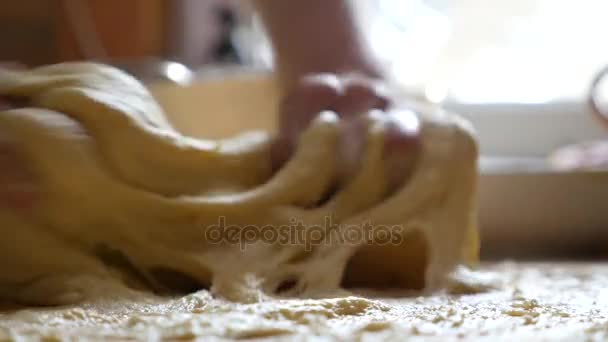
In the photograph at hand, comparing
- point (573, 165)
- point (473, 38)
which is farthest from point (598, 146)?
point (473, 38)

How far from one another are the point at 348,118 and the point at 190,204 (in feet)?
0.39

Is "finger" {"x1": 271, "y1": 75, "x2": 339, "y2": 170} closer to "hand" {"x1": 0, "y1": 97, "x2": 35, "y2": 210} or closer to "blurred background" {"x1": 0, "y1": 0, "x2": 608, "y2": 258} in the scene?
"hand" {"x1": 0, "y1": 97, "x2": 35, "y2": 210}

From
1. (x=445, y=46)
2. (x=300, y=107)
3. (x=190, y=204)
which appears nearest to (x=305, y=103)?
(x=300, y=107)

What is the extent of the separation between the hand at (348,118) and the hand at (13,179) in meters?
0.14

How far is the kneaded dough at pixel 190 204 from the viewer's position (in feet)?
1.12

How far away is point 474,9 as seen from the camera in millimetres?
1049

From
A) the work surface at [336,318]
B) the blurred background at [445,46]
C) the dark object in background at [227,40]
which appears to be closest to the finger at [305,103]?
the work surface at [336,318]

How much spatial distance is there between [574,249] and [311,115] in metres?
0.34

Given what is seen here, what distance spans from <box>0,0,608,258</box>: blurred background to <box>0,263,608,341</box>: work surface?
591mm

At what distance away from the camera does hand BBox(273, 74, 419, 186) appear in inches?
15.8

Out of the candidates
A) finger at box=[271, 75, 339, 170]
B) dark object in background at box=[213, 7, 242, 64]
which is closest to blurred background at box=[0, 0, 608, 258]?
dark object in background at box=[213, 7, 242, 64]

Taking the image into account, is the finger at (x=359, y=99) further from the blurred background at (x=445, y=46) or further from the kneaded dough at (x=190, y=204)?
the blurred background at (x=445, y=46)

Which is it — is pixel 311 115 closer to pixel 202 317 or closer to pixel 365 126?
pixel 365 126

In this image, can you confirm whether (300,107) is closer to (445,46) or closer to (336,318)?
(336,318)
